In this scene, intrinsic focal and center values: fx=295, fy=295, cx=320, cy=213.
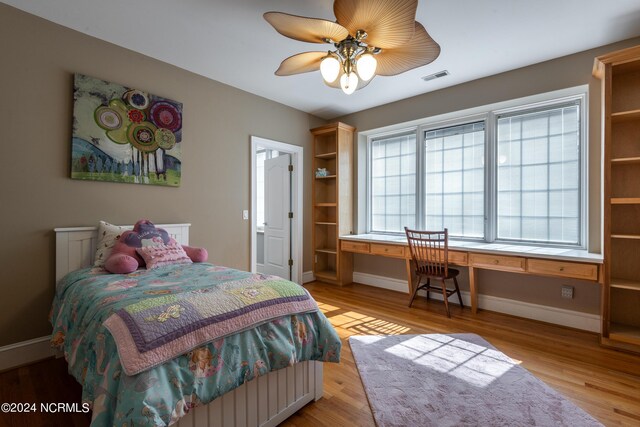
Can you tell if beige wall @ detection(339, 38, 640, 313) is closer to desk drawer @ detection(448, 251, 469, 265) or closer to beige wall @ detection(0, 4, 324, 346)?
desk drawer @ detection(448, 251, 469, 265)


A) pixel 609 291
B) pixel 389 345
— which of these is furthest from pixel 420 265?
pixel 609 291

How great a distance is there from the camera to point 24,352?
2.27m

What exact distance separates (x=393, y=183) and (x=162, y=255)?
10.6ft

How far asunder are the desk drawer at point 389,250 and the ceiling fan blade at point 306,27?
8.31ft

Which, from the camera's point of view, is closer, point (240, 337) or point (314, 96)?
point (240, 337)

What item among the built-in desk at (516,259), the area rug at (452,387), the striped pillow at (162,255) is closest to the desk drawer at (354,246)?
the built-in desk at (516,259)

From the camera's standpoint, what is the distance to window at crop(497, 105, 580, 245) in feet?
10.0

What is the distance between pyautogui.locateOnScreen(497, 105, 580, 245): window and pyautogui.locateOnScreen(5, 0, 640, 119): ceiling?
648mm

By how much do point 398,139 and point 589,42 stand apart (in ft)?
7.19

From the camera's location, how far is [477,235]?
144 inches

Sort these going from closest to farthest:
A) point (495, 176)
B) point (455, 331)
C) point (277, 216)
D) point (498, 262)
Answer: point (455, 331)
point (498, 262)
point (495, 176)
point (277, 216)

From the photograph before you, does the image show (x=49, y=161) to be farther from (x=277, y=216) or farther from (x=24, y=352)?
(x=277, y=216)

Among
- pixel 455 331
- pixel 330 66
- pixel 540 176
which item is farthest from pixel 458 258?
pixel 330 66

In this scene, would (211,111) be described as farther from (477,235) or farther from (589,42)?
(589,42)
